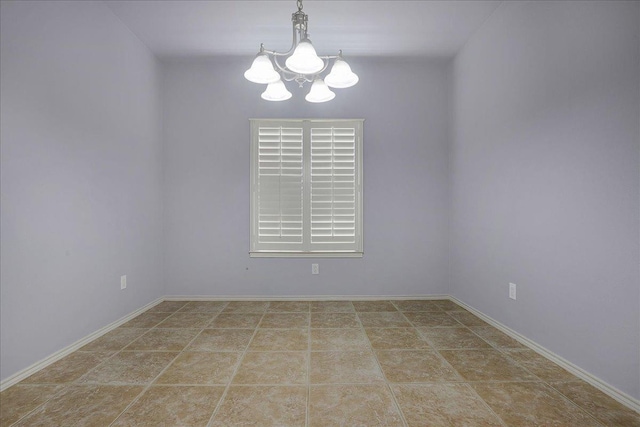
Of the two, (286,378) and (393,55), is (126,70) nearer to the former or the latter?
(393,55)

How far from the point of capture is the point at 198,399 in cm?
159

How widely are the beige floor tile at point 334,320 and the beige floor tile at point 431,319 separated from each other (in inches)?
21.8

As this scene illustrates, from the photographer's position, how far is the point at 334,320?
2.78 metres

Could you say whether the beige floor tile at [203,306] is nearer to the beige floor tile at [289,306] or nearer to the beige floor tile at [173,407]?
the beige floor tile at [289,306]

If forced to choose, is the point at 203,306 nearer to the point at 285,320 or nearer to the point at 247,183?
the point at 285,320

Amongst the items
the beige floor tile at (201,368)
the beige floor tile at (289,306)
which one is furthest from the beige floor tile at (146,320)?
the beige floor tile at (289,306)

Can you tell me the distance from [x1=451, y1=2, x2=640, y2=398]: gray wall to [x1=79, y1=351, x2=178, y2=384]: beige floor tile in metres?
2.70

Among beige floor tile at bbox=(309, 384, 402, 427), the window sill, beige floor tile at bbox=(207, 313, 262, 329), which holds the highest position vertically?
the window sill

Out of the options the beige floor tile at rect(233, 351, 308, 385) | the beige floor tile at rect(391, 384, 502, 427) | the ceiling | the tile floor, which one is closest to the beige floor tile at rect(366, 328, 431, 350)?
the tile floor

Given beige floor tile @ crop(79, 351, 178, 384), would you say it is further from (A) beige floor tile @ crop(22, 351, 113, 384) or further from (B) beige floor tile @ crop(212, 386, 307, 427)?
(B) beige floor tile @ crop(212, 386, 307, 427)

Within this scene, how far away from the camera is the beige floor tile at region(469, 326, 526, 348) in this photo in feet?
7.34

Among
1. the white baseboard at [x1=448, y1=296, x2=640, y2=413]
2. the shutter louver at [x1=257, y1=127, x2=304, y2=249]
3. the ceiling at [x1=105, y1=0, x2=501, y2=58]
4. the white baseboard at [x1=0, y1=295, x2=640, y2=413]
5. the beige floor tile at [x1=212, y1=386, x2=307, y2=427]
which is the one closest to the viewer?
the beige floor tile at [x1=212, y1=386, x2=307, y2=427]

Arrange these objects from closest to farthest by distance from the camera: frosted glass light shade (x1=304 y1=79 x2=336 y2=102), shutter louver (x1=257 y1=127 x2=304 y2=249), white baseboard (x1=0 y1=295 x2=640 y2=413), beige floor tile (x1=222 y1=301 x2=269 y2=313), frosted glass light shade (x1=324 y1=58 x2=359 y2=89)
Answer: white baseboard (x1=0 y1=295 x2=640 y2=413) → frosted glass light shade (x1=324 y1=58 x2=359 y2=89) → frosted glass light shade (x1=304 y1=79 x2=336 y2=102) → beige floor tile (x1=222 y1=301 x2=269 y2=313) → shutter louver (x1=257 y1=127 x2=304 y2=249)

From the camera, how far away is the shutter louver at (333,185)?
11.1 ft
